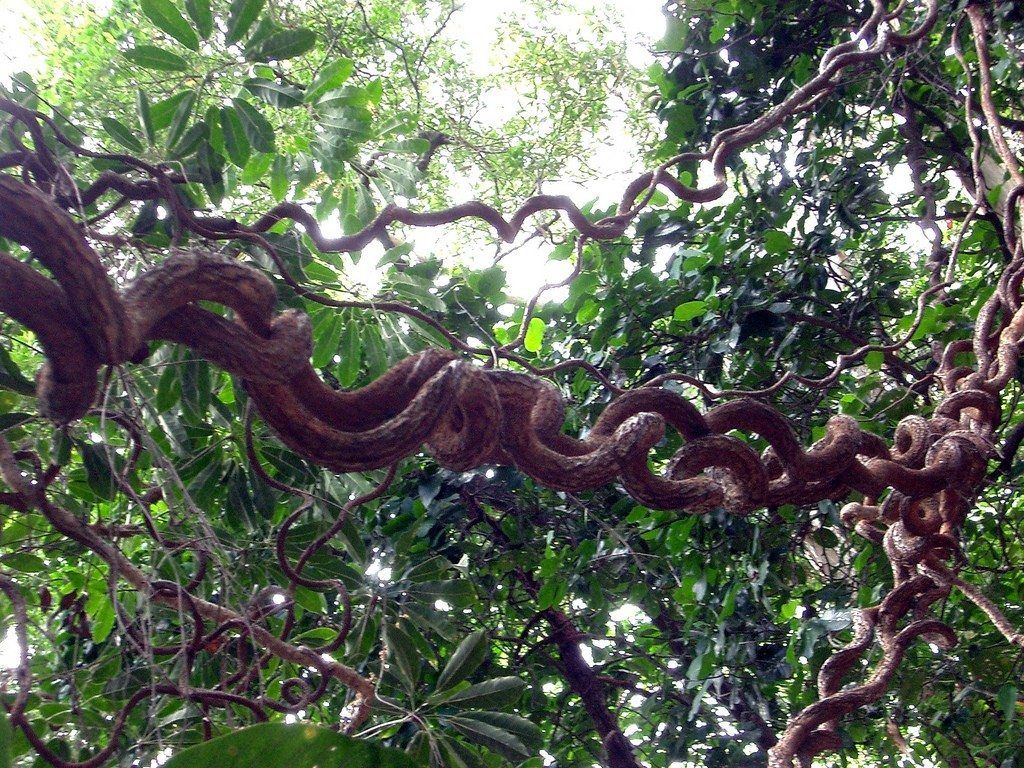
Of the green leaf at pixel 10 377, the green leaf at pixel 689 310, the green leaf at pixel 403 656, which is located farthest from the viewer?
the green leaf at pixel 689 310

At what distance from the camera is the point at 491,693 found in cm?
142

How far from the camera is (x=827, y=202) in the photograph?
2322mm

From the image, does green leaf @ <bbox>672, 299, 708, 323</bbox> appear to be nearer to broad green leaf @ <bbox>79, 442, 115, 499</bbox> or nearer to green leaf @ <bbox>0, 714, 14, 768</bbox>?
broad green leaf @ <bbox>79, 442, 115, 499</bbox>

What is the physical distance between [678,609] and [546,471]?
1788 millimetres

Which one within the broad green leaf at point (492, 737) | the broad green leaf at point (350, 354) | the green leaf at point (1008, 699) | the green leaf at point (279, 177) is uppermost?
the green leaf at point (279, 177)

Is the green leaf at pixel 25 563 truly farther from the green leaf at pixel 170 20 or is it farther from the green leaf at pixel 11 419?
the green leaf at pixel 170 20

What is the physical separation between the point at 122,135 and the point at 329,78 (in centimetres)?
32

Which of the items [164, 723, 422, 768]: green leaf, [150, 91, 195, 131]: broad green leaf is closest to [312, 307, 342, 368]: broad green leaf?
[150, 91, 195, 131]: broad green leaf

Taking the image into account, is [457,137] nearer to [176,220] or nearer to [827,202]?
[827,202]

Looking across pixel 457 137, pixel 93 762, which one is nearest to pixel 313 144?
pixel 93 762

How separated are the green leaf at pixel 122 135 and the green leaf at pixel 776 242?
4.56 ft

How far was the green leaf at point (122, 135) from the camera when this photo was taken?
1.35 meters

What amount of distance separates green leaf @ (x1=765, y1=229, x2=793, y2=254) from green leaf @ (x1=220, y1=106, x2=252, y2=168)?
1.26 meters

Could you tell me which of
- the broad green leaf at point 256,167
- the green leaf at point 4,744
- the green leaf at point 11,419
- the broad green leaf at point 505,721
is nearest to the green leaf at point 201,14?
the broad green leaf at point 256,167
